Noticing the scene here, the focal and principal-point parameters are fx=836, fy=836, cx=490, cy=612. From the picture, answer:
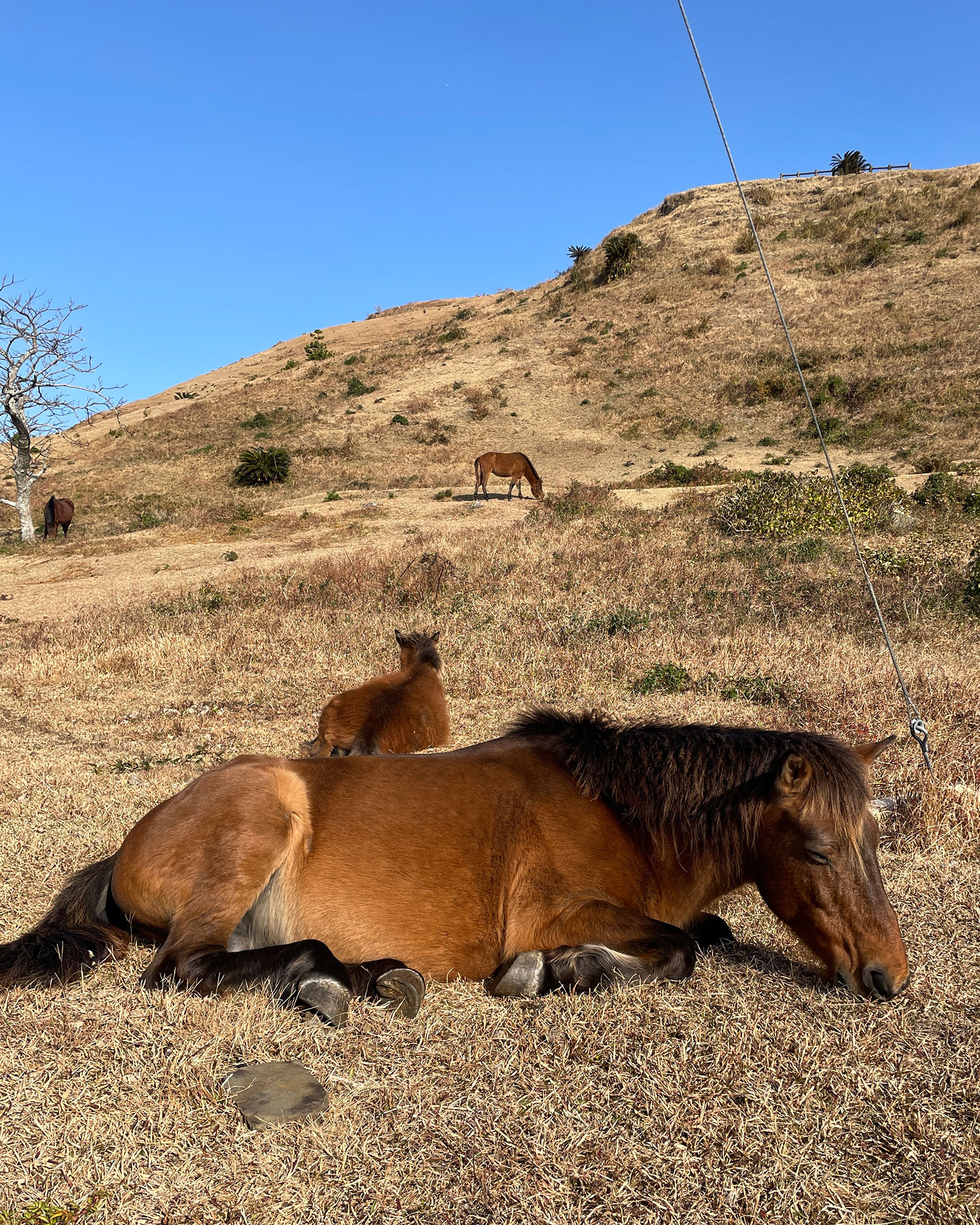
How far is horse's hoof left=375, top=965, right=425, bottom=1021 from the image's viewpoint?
3.38m

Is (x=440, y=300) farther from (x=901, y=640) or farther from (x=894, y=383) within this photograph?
(x=901, y=640)

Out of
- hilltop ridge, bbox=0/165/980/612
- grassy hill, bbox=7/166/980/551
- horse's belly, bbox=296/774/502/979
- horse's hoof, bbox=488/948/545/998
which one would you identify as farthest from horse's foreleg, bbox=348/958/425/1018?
grassy hill, bbox=7/166/980/551

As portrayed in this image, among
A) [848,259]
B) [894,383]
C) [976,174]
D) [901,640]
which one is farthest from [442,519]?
[976,174]

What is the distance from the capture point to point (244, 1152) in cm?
258

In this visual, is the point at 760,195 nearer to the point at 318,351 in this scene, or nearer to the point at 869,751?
the point at 318,351

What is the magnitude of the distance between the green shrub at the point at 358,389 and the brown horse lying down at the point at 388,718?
135 feet

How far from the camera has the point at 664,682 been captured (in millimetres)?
8109

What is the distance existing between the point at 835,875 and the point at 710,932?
85 cm

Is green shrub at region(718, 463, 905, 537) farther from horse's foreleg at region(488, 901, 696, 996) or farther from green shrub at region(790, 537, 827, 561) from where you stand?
horse's foreleg at region(488, 901, 696, 996)

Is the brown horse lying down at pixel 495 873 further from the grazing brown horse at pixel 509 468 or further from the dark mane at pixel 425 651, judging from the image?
the grazing brown horse at pixel 509 468

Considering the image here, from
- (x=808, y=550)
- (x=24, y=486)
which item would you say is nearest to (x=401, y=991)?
(x=808, y=550)

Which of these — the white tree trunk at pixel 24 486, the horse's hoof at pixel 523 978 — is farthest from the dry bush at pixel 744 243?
the horse's hoof at pixel 523 978

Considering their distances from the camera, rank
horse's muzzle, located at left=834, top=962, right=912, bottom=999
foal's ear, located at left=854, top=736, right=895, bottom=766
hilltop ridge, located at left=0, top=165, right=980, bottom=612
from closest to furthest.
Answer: horse's muzzle, located at left=834, top=962, right=912, bottom=999
foal's ear, located at left=854, top=736, right=895, bottom=766
hilltop ridge, located at left=0, top=165, right=980, bottom=612

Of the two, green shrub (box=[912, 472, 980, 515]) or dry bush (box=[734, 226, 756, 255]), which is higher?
dry bush (box=[734, 226, 756, 255])
